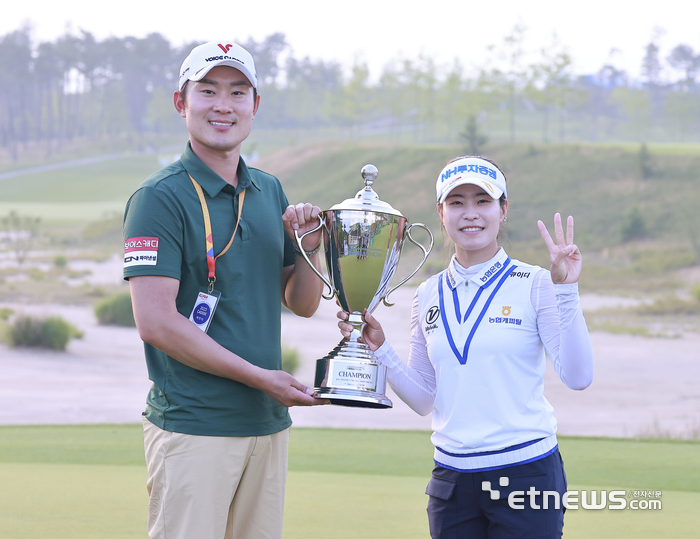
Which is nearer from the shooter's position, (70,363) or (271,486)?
(271,486)

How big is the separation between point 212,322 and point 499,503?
832 millimetres

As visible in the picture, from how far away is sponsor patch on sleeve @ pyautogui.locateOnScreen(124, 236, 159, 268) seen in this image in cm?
188

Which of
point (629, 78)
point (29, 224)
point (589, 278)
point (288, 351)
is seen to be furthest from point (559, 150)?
point (288, 351)

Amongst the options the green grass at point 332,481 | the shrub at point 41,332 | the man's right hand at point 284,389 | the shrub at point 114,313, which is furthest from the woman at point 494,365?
the shrub at point 114,313

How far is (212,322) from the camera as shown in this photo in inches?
77.4

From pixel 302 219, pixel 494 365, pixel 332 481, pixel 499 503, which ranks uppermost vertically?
pixel 302 219

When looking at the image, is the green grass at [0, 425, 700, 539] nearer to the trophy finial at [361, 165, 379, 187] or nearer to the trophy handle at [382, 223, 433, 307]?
the trophy handle at [382, 223, 433, 307]

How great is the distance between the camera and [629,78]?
50.2 metres

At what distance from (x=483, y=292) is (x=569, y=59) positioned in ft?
130

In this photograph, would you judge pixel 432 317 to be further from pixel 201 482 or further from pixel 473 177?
pixel 201 482

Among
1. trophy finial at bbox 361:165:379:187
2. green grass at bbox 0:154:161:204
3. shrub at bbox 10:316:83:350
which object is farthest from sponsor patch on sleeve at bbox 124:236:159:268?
green grass at bbox 0:154:161:204

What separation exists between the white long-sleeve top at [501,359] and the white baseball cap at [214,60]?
2.59 feet

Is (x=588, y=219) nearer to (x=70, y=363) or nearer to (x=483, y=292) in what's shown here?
(x=70, y=363)

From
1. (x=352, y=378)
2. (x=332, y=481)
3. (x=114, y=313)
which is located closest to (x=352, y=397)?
(x=352, y=378)
